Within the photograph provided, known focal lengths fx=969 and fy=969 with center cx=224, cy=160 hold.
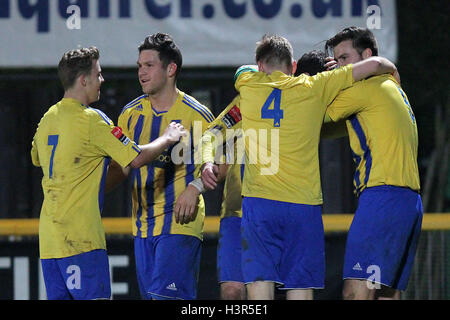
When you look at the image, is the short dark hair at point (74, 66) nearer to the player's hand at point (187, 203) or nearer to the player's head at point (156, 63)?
the player's head at point (156, 63)

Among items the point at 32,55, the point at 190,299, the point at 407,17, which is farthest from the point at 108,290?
the point at 407,17

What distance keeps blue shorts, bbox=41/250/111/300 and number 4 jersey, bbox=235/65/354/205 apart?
957mm

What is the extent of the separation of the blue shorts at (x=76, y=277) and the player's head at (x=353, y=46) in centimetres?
176

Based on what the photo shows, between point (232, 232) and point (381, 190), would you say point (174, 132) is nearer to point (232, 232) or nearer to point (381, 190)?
point (232, 232)

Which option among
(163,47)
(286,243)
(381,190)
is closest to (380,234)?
(381,190)

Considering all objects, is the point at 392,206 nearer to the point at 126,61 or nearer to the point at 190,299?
the point at 190,299

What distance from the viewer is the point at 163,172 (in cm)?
581

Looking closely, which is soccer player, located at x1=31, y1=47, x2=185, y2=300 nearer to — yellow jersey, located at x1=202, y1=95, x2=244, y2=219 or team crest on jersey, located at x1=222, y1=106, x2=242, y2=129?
yellow jersey, located at x1=202, y1=95, x2=244, y2=219

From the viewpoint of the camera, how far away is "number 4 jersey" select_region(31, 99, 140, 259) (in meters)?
5.36

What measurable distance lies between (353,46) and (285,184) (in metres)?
0.93

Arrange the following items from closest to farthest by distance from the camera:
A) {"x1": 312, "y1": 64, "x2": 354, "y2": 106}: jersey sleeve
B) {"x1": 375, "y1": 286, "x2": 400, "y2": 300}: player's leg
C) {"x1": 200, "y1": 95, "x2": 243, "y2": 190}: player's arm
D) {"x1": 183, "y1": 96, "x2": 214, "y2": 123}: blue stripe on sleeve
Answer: {"x1": 312, "y1": 64, "x2": 354, "y2": 106}: jersey sleeve < {"x1": 375, "y1": 286, "x2": 400, "y2": 300}: player's leg < {"x1": 200, "y1": 95, "x2": 243, "y2": 190}: player's arm < {"x1": 183, "y1": 96, "x2": 214, "y2": 123}: blue stripe on sleeve

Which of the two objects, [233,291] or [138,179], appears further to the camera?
[233,291]

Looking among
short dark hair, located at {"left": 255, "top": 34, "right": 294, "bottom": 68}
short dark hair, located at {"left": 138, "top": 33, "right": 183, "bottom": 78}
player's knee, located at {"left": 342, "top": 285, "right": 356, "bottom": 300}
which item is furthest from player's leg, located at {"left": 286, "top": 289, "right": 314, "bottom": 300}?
short dark hair, located at {"left": 138, "top": 33, "right": 183, "bottom": 78}

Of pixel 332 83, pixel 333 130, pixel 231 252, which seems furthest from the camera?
pixel 231 252
